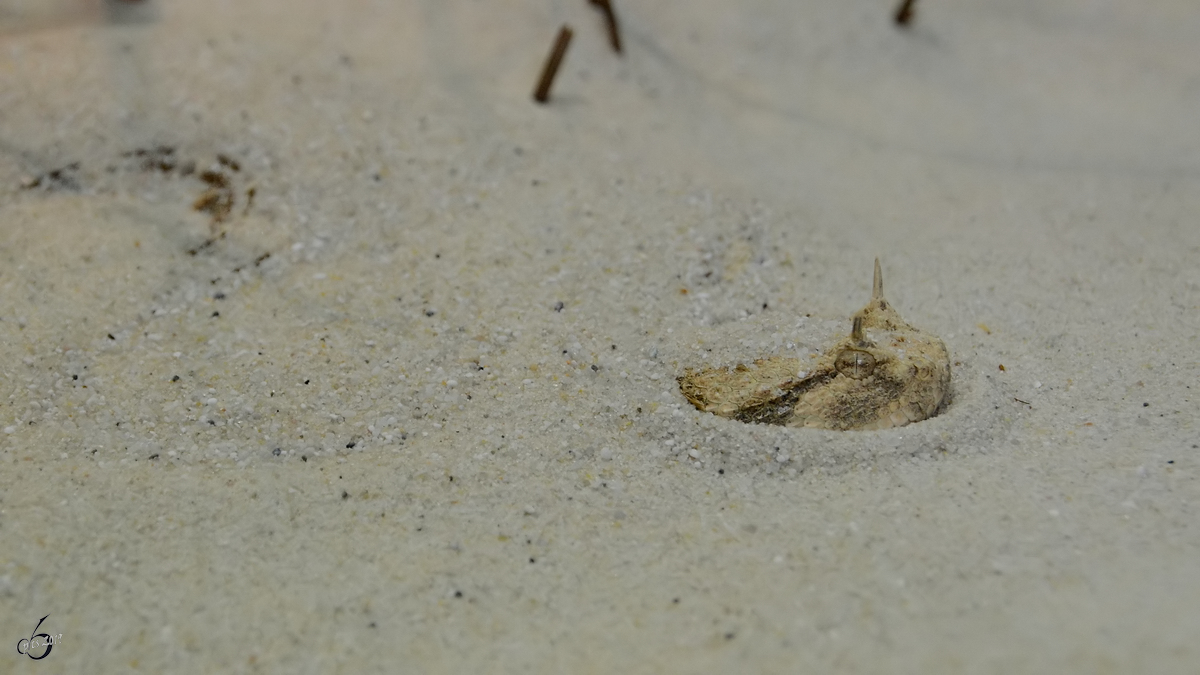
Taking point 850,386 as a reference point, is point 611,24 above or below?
above

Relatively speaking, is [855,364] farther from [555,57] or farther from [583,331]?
[555,57]

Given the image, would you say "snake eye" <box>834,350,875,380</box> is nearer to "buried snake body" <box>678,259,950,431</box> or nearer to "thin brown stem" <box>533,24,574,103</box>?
"buried snake body" <box>678,259,950,431</box>

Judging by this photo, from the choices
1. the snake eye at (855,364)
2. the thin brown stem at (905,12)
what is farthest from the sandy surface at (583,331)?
the snake eye at (855,364)

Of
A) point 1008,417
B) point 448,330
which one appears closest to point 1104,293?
point 1008,417

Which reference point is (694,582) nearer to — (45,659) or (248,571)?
(248,571)

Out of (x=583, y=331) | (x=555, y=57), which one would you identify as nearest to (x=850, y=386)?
(x=583, y=331)

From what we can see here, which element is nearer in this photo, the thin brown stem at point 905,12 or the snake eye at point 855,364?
the snake eye at point 855,364

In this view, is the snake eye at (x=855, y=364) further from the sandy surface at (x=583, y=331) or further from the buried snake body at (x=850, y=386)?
the sandy surface at (x=583, y=331)

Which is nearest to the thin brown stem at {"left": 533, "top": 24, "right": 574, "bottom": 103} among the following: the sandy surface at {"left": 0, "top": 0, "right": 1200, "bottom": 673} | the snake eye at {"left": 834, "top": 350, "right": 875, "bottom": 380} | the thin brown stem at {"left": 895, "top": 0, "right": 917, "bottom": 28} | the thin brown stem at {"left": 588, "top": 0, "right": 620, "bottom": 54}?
the sandy surface at {"left": 0, "top": 0, "right": 1200, "bottom": 673}
